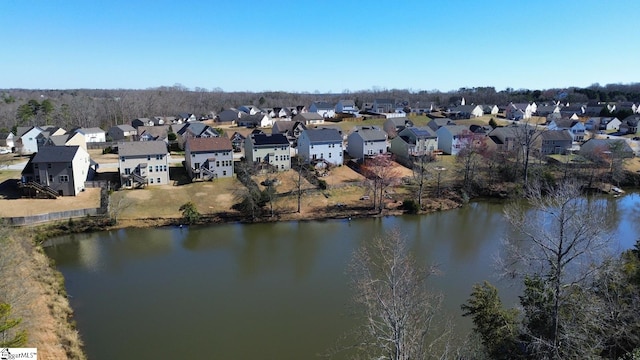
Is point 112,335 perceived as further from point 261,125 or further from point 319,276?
point 261,125

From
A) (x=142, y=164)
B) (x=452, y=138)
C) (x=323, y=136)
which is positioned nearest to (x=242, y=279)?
(x=142, y=164)

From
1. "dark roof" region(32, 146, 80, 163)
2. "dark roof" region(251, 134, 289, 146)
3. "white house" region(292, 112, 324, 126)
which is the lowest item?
"dark roof" region(32, 146, 80, 163)

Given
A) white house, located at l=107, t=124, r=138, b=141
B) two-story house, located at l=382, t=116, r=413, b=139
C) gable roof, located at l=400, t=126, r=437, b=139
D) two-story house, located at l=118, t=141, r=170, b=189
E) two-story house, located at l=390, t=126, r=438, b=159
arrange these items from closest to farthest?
1. two-story house, located at l=118, t=141, r=170, b=189
2. two-story house, located at l=390, t=126, r=438, b=159
3. gable roof, located at l=400, t=126, r=437, b=139
4. two-story house, located at l=382, t=116, r=413, b=139
5. white house, located at l=107, t=124, r=138, b=141

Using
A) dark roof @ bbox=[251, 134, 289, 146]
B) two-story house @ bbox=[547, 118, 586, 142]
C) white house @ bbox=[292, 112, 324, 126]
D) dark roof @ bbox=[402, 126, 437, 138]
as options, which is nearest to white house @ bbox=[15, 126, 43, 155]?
dark roof @ bbox=[251, 134, 289, 146]

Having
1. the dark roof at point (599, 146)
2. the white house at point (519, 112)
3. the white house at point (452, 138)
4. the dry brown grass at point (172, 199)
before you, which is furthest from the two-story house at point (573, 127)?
the dry brown grass at point (172, 199)

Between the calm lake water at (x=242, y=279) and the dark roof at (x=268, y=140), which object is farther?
the dark roof at (x=268, y=140)

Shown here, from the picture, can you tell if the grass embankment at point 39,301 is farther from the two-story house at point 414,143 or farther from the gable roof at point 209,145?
the two-story house at point 414,143

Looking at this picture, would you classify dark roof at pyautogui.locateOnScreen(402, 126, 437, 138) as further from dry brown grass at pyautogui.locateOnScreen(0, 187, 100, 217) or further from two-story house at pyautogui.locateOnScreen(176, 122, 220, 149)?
dry brown grass at pyautogui.locateOnScreen(0, 187, 100, 217)

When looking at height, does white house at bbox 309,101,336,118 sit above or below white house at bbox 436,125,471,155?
above
